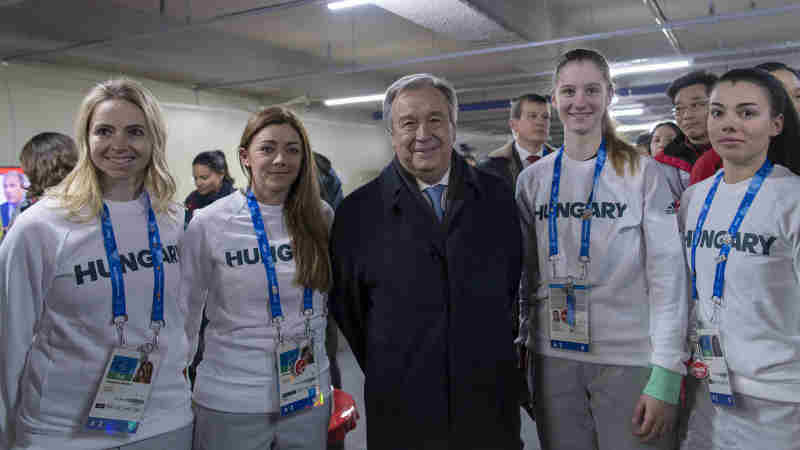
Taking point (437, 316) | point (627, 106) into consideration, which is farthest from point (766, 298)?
point (627, 106)

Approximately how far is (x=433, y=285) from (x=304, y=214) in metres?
0.61

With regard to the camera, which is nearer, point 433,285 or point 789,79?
point 433,285

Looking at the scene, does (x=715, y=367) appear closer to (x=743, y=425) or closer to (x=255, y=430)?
(x=743, y=425)

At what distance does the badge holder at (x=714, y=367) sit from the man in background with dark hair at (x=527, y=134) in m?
1.65

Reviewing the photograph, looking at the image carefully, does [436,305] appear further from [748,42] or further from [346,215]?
[748,42]

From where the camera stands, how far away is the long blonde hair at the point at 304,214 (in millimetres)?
1861

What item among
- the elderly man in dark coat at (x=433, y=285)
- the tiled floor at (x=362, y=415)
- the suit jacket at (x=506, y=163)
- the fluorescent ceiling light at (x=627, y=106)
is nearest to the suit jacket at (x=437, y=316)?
the elderly man in dark coat at (x=433, y=285)

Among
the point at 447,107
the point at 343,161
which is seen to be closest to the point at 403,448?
the point at 447,107

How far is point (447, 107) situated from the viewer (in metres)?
1.75

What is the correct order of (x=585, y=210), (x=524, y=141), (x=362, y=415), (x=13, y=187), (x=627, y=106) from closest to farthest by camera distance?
(x=585, y=210) → (x=524, y=141) → (x=362, y=415) → (x=13, y=187) → (x=627, y=106)

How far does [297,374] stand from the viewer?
1.78 m

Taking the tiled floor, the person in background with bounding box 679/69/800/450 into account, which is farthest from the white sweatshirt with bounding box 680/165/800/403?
the tiled floor

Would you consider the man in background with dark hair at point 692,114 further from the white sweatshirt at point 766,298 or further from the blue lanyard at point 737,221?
the white sweatshirt at point 766,298

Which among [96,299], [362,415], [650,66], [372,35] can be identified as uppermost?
[372,35]
